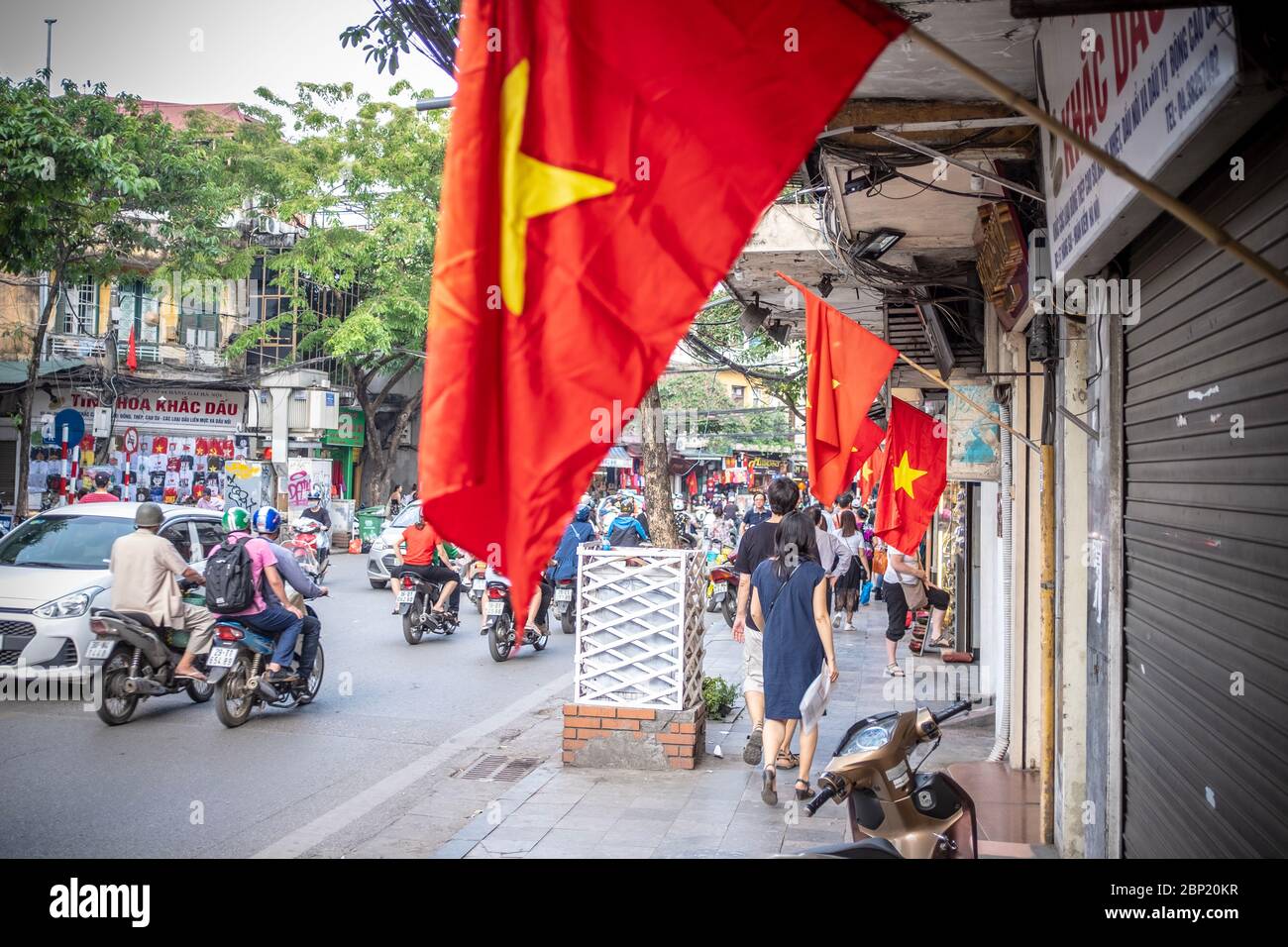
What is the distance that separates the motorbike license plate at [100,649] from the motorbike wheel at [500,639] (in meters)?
4.77

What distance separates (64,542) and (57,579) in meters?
0.84

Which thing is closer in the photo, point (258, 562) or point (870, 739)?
point (870, 739)

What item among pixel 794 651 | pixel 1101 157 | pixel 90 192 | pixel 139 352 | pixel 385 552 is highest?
pixel 90 192

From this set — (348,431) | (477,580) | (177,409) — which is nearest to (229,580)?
(477,580)

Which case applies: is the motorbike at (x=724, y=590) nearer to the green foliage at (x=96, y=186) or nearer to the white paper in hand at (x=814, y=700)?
the white paper in hand at (x=814, y=700)

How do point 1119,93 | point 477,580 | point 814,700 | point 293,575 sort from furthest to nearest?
1. point 477,580
2. point 293,575
3. point 814,700
4. point 1119,93

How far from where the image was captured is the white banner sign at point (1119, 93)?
2600 millimetres

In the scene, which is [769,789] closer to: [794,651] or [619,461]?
[794,651]

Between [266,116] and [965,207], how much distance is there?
24.4 metres

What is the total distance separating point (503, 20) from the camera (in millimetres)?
2471

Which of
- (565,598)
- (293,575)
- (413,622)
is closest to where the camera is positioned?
(293,575)

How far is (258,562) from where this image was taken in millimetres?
9078

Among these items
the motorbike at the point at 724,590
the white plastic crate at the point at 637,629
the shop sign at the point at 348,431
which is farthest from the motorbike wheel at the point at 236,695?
the shop sign at the point at 348,431

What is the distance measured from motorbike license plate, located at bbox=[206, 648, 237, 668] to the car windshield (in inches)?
78.3
